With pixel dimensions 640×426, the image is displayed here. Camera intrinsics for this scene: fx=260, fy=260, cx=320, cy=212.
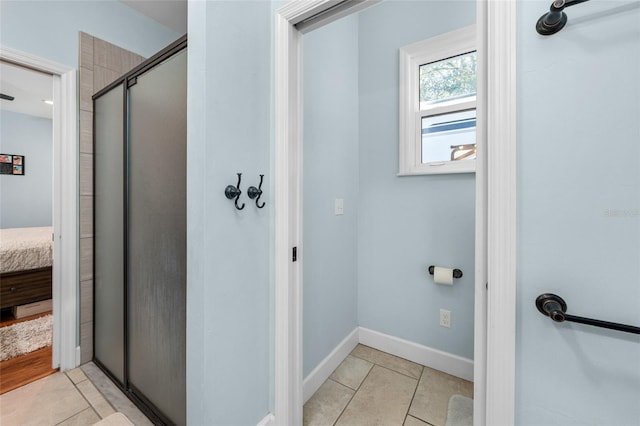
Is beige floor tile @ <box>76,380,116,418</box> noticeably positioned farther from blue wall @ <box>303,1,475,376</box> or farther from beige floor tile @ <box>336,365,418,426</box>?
beige floor tile @ <box>336,365,418,426</box>

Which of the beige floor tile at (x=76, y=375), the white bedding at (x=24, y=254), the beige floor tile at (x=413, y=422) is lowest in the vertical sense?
the beige floor tile at (x=413, y=422)

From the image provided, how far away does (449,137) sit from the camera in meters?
1.90

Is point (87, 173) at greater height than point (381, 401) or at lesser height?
greater

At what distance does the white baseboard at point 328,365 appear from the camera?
163cm

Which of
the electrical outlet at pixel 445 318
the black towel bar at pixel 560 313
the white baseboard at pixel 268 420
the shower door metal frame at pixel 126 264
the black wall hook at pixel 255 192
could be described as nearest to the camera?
the black towel bar at pixel 560 313

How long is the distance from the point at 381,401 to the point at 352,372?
12.0 inches

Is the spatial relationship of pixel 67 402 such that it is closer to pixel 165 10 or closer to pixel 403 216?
pixel 403 216

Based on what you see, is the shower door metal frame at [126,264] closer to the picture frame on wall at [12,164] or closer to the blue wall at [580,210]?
the blue wall at [580,210]

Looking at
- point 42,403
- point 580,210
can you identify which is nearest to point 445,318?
point 580,210

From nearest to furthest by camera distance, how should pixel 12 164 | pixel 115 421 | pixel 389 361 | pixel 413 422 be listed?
pixel 115 421 < pixel 413 422 < pixel 389 361 < pixel 12 164

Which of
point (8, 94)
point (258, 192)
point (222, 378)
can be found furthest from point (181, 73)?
point (8, 94)

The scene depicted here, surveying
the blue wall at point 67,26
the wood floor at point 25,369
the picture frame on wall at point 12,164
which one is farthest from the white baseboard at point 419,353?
the picture frame on wall at point 12,164

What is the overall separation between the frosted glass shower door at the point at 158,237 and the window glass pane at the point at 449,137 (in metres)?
1.64

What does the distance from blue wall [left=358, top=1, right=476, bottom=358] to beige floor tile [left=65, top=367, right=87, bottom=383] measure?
6.76ft
